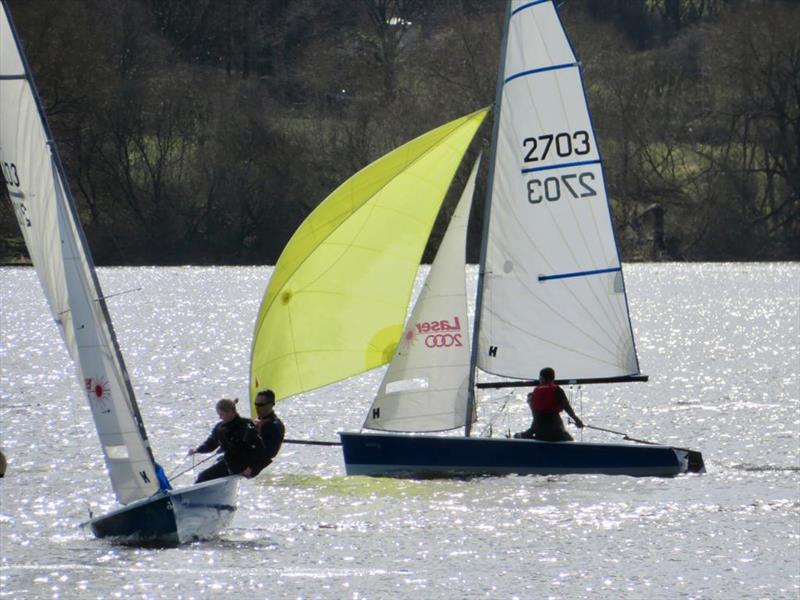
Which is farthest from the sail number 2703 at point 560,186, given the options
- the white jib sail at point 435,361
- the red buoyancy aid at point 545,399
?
the red buoyancy aid at point 545,399

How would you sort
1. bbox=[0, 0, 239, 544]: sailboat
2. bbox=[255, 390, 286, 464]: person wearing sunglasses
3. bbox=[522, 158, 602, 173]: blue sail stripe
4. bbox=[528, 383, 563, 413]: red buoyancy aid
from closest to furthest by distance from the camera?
bbox=[0, 0, 239, 544]: sailboat
bbox=[255, 390, 286, 464]: person wearing sunglasses
bbox=[528, 383, 563, 413]: red buoyancy aid
bbox=[522, 158, 602, 173]: blue sail stripe

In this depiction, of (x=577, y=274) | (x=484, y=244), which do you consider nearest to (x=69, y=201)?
(x=484, y=244)

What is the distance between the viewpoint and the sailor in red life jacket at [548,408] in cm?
1875

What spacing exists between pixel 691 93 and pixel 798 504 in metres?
51.3

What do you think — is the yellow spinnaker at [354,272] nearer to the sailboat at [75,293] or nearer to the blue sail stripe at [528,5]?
the blue sail stripe at [528,5]

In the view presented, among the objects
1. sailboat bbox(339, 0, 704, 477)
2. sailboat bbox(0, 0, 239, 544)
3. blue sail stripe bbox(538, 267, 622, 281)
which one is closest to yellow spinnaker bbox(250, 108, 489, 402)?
sailboat bbox(339, 0, 704, 477)

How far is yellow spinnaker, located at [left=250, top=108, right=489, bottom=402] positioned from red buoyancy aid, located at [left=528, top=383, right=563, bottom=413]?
5.13 ft

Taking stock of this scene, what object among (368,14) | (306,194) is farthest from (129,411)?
(368,14)

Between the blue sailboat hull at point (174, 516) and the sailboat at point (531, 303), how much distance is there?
3.35 meters

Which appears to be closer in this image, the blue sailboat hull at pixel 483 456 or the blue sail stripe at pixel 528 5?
the blue sailboat hull at pixel 483 456

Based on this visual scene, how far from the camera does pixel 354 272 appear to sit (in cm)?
1917

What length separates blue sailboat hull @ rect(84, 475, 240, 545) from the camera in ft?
51.3

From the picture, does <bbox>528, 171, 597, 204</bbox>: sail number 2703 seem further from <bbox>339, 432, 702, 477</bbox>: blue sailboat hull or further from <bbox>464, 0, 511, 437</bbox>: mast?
<bbox>339, 432, 702, 477</bbox>: blue sailboat hull

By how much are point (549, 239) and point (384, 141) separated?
46.6 metres
